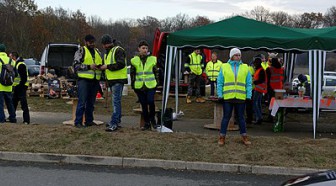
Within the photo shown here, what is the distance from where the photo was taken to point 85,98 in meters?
9.94

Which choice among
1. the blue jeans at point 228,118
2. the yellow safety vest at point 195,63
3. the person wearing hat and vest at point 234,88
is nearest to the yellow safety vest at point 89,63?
the person wearing hat and vest at point 234,88

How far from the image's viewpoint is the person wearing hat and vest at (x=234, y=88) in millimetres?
8820

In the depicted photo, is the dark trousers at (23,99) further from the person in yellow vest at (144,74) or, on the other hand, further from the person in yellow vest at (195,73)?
the person in yellow vest at (195,73)

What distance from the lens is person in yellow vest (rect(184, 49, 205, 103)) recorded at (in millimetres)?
16469

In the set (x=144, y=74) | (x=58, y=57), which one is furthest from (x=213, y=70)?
(x=58, y=57)

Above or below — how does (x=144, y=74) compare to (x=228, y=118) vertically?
above

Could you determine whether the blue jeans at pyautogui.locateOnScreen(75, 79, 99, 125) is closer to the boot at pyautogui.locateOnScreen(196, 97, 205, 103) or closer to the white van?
the boot at pyautogui.locateOnScreen(196, 97, 205, 103)

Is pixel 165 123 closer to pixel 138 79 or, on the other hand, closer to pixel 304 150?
pixel 138 79

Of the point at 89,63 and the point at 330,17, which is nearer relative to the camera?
the point at 89,63

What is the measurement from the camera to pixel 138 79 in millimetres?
9805

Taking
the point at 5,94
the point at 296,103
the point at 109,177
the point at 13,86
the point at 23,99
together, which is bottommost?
the point at 109,177

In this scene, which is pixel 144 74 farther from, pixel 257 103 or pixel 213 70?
pixel 213 70

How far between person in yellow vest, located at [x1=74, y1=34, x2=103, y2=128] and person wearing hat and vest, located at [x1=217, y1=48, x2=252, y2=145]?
2.76 metres

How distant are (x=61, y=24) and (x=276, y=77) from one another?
5549 cm
